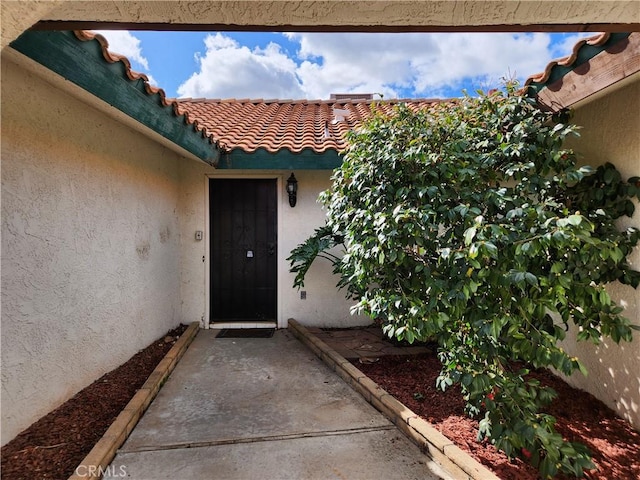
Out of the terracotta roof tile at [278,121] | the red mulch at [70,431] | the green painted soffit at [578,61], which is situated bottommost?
the red mulch at [70,431]

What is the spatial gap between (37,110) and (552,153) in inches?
157

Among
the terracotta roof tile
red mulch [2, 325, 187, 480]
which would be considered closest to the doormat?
red mulch [2, 325, 187, 480]

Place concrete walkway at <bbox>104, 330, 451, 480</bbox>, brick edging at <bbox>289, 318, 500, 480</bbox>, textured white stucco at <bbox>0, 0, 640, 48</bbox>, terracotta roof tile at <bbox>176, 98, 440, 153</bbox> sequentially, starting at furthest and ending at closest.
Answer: terracotta roof tile at <bbox>176, 98, 440, 153</bbox> < concrete walkway at <bbox>104, 330, 451, 480</bbox> < brick edging at <bbox>289, 318, 500, 480</bbox> < textured white stucco at <bbox>0, 0, 640, 48</bbox>

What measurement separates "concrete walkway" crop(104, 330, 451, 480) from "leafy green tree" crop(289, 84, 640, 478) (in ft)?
2.53

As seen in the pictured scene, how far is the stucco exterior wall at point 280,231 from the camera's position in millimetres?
5773

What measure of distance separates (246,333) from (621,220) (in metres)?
4.90

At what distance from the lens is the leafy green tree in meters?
2.10

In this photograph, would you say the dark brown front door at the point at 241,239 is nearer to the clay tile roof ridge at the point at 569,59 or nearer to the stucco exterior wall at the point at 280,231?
the stucco exterior wall at the point at 280,231

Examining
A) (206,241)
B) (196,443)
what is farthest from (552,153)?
(206,241)

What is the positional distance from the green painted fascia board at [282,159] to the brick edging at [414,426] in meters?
2.63

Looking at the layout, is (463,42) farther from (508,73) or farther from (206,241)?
(206,241)

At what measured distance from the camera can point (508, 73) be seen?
2.97m

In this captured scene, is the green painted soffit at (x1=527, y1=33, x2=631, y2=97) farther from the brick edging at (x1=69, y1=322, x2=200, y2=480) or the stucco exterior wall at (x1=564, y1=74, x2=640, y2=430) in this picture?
the brick edging at (x1=69, y1=322, x2=200, y2=480)

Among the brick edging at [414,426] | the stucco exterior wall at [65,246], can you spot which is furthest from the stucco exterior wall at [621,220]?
the stucco exterior wall at [65,246]
